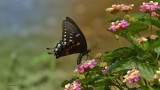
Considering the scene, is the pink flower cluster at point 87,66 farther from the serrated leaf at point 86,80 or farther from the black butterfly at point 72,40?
the black butterfly at point 72,40

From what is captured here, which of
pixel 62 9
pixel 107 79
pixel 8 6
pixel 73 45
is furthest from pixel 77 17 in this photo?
pixel 107 79

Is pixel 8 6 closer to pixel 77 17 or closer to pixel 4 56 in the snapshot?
pixel 77 17

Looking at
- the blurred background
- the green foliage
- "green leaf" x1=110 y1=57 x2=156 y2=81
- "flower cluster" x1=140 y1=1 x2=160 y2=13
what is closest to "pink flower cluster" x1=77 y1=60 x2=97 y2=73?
the green foliage

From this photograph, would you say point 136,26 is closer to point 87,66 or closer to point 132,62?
point 132,62

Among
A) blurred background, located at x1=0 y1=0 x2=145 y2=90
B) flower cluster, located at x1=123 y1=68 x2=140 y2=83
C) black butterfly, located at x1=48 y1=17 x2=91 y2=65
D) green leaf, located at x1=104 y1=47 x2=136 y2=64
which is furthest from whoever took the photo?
blurred background, located at x1=0 y1=0 x2=145 y2=90

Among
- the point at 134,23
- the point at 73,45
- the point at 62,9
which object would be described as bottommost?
the point at 134,23

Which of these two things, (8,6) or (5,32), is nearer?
(5,32)

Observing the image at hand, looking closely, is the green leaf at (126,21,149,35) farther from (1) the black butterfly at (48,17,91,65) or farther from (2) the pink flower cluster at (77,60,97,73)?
(1) the black butterfly at (48,17,91,65)
